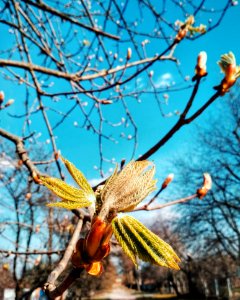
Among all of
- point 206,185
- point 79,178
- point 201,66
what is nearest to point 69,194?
point 79,178

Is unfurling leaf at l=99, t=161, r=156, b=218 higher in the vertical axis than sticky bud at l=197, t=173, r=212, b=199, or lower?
lower

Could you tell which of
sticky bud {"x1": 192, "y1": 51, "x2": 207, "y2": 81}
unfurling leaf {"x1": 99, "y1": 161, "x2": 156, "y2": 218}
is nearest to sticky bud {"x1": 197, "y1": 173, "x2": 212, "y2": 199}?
sticky bud {"x1": 192, "y1": 51, "x2": 207, "y2": 81}

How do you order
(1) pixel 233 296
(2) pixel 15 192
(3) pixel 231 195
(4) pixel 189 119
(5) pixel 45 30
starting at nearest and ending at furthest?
1. (4) pixel 189 119
2. (5) pixel 45 30
3. (2) pixel 15 192
4. (3) pixel 231 195
5. (1) pixel 233 296

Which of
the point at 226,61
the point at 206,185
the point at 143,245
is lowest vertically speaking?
the point at 143,245

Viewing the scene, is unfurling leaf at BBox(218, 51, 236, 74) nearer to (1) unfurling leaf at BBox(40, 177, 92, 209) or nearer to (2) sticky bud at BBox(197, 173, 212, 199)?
(2) sticky bud at BBox(197, 173, 212, 199)

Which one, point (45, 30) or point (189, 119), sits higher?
point (45, 30)

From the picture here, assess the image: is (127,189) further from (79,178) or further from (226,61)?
(226,61)

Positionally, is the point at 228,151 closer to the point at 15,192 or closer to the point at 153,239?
the point at 15,192

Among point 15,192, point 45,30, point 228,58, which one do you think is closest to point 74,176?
point 228,58

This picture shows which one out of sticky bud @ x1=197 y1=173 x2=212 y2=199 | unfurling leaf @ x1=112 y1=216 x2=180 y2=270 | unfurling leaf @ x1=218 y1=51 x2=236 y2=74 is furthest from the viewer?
sticky bud @ x1=197 y1=173 x2=212 y2=199
